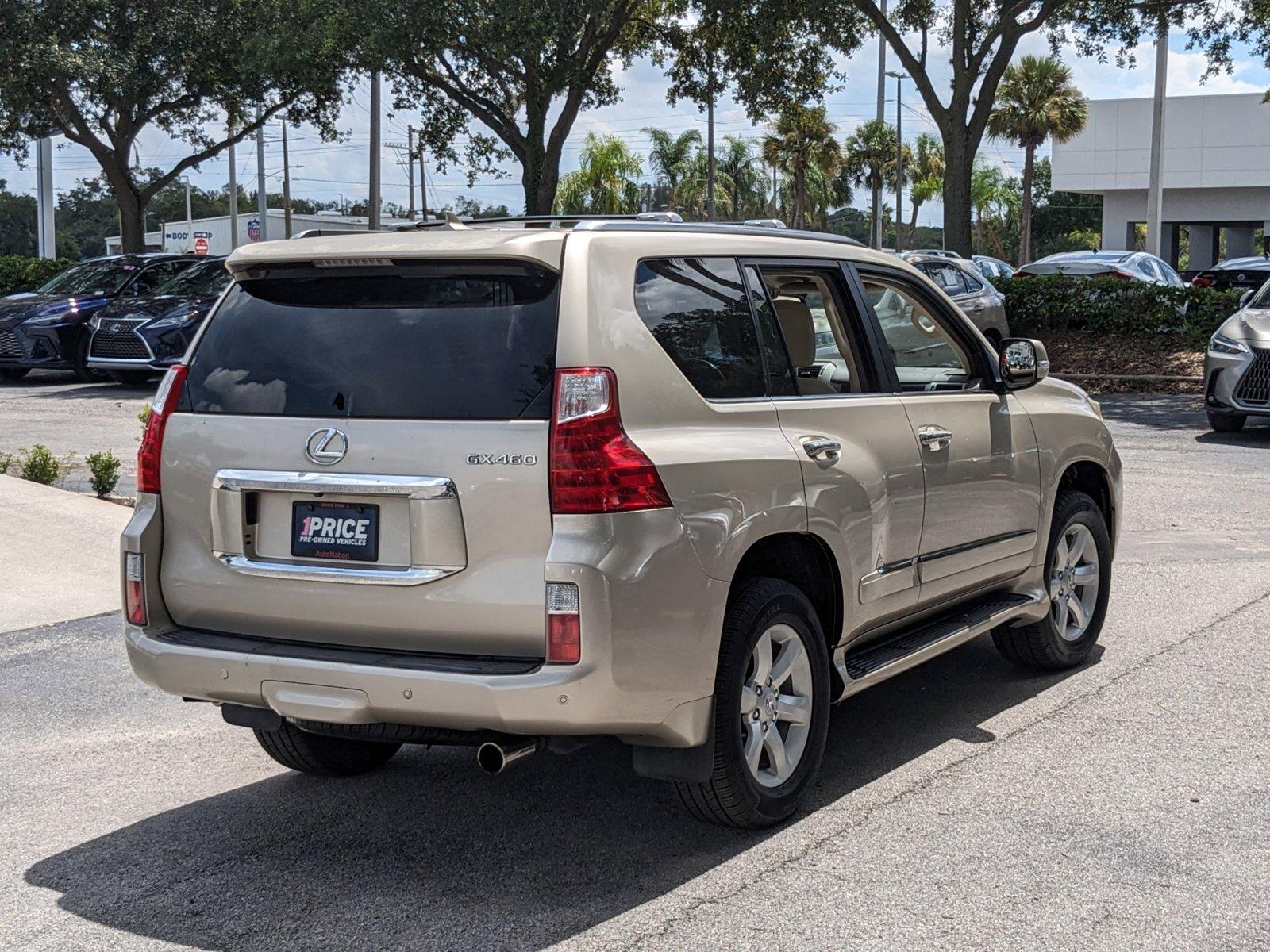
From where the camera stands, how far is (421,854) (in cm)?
454

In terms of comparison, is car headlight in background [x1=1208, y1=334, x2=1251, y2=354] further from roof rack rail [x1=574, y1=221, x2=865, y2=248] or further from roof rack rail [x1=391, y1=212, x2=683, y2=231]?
roof rack rail [x1=391, y1=212, x2=683, y2=231]

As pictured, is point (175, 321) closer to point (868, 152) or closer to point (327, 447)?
point (327, 447)

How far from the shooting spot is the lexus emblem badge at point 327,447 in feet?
13.7

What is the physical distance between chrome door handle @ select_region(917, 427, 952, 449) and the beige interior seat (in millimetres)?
418

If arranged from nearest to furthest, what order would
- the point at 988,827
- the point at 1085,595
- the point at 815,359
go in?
1. the point at 988,827
2. the point at 815,359
3. the point at 1085,595

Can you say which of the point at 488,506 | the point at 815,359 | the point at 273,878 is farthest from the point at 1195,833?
the point at 273,878

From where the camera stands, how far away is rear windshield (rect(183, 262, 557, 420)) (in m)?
4.10

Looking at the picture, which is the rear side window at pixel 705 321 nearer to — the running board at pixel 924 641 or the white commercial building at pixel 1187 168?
the running board at pixel 924 641

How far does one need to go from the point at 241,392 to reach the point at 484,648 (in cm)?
114

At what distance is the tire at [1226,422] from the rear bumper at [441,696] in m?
12.4

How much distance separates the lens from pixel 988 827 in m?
4.63

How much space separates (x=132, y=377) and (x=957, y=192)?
1298cm

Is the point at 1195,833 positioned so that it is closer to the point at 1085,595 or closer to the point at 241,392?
the point at 1085,595

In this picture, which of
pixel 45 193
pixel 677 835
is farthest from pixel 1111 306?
pixel 45 193
